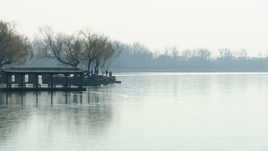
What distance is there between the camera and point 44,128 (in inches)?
967

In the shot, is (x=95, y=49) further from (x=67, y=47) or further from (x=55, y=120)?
(x=55, y=120)

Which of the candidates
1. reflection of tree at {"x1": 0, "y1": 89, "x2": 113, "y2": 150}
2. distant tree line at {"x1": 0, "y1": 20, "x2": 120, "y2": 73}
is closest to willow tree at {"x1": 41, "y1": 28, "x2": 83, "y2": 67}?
distant tree line at {"x1": 0, "y1": 20, "x2": 120, "y2": 73}

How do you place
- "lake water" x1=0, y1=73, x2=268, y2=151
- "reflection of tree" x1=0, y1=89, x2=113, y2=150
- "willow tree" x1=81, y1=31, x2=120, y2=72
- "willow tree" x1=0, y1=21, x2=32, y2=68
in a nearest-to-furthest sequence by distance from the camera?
"lake water" x1=0, y1=73, x2=268, y2=151, "reflection of tree" x1=0, y1=89, x2=113, y2=150, "willow tree" x1=0, y1=21, x2=32, y2=68, "willow tree" x1=81, y1=31, x2=120, y2=72

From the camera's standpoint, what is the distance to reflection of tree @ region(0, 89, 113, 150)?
2247 centimetres

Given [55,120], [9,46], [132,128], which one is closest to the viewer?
[132,128]

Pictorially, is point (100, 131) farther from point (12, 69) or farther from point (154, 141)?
point (12, 69)

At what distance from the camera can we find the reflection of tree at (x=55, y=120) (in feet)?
73.7

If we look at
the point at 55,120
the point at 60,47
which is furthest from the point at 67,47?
the point at 55,120

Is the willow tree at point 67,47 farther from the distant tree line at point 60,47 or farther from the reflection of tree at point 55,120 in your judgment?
the reflection of tree at point 55,120

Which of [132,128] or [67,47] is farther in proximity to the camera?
[67,47]

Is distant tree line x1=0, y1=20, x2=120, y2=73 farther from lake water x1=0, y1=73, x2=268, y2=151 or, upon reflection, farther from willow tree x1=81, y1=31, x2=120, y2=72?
lake water x1=0, y1=73, x2=268, y2=151

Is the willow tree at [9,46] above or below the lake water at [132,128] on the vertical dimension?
above

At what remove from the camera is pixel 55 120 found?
2788 cm

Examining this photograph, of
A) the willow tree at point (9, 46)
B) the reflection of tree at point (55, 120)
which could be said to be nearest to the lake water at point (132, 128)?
the reflection of tree at point (55, 120)
